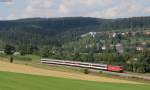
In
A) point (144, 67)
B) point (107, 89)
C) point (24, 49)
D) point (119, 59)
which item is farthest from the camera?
point (24, 49)

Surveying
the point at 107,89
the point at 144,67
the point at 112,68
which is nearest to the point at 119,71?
the point at 112,68

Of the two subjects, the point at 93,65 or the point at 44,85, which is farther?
the point at 93,65

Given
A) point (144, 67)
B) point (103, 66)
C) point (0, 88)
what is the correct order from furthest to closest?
point (144, 67)
point (103, 66)
point (0, 88)

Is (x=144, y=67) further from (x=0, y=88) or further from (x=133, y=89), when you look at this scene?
(x=0, y=88)

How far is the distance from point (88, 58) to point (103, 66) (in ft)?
145

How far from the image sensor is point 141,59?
123000mm

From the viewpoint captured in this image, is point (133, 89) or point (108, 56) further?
point (108, 56)

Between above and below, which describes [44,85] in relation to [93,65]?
above

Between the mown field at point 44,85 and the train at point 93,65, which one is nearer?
the mown field at point 44,85

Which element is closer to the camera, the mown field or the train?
the mown field

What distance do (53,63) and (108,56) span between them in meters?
29.1

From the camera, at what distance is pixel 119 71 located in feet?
299

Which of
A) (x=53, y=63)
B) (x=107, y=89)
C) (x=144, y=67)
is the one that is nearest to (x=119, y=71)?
(x=144, y=67)

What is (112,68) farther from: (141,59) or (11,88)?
(11,88)
